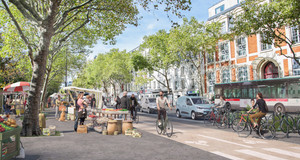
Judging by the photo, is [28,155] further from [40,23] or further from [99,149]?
[40,23]

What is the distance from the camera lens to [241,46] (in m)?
31.8

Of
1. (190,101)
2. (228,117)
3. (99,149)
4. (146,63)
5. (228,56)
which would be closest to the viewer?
(99,149)

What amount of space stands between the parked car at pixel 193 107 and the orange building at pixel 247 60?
11447 mm

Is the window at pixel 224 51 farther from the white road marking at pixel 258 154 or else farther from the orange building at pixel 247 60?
the white road marking at pixel 258 154

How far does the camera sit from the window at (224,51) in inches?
1346

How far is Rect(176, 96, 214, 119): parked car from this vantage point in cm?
1716

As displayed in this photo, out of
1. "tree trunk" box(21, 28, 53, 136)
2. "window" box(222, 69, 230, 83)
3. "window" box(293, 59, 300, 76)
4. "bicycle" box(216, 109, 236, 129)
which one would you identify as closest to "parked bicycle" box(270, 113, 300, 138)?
"bicycle" box(216, 109, 236, 129)

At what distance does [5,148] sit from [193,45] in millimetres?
28286

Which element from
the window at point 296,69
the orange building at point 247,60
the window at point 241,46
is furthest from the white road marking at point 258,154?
the window at point 241,46

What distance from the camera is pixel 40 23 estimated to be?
33.6 ft

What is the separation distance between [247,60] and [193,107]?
1631cm

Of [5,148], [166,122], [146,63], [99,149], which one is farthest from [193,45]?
[5,148]

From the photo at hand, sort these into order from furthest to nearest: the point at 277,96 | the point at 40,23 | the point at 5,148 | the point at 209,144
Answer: the point at 277,96 → the point at 40,23 → the point at 209,144 → the point at 5,148

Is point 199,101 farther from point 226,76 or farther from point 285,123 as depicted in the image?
point 226,76
